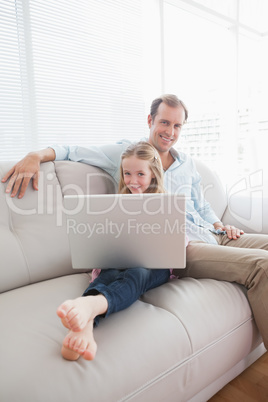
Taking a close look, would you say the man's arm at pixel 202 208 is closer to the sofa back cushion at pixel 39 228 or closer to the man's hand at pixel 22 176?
the sofa back cushion at pixel 39 228

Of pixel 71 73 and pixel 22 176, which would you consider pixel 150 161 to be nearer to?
pixel 22 176

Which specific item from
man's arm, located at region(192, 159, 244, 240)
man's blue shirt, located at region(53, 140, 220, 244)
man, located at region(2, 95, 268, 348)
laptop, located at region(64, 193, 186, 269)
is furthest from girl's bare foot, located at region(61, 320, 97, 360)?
man's arm, located at region(192, 159, 244, 240)

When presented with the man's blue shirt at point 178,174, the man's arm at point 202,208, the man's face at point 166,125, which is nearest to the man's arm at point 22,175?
the man's blue shirt at point 178,174

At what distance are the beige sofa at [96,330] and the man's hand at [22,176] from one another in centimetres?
4

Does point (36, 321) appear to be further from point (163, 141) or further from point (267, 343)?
point (163, 141)

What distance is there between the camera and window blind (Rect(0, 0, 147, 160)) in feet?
6.16

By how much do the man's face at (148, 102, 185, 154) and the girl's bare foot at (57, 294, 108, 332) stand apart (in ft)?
3.31

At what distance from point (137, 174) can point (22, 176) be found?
0.48 m

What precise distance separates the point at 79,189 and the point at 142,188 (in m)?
0.31

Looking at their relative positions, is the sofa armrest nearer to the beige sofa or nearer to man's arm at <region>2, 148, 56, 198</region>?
the beige sofa

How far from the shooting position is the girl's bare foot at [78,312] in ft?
2.57

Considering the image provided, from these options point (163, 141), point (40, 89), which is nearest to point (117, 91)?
point (40, 89)

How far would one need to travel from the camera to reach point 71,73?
6.92 feet

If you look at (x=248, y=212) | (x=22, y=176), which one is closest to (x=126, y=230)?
(x=22, y=176)
